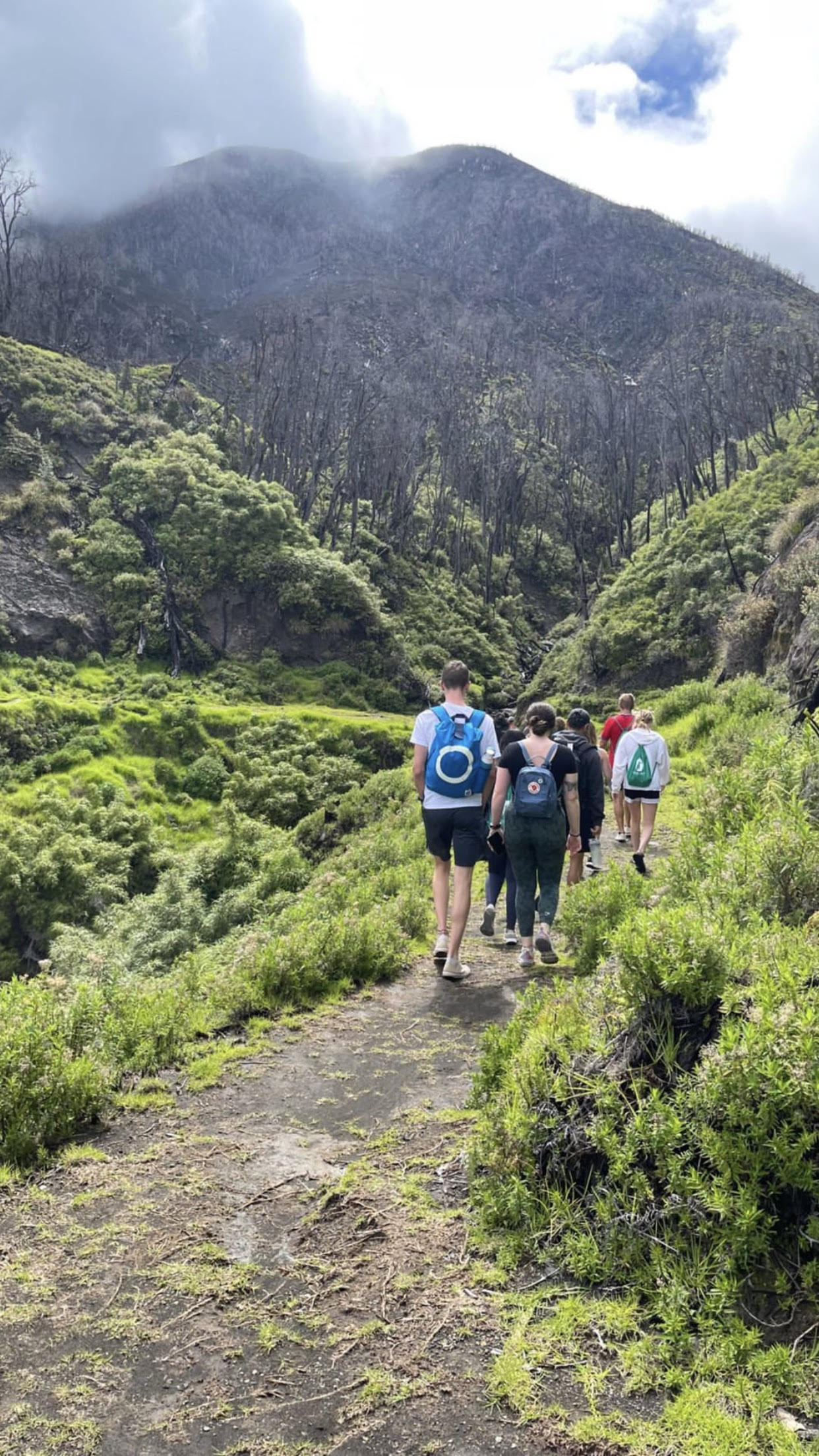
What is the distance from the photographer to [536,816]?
23.7 ft

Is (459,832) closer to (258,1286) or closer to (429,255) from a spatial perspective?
(258,1286)

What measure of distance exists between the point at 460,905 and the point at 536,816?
1.02 m

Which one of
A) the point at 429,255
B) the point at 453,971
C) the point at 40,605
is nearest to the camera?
the point at 453,971

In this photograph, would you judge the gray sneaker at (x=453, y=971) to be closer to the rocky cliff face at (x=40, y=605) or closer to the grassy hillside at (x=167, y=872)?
the grassy hillside at (x=167, y=872)

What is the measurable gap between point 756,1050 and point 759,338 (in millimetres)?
124721

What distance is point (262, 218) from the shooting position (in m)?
166

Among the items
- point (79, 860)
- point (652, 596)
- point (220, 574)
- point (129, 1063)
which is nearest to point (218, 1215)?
point (129, 1063)

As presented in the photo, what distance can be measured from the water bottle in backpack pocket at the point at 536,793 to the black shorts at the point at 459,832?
38cm

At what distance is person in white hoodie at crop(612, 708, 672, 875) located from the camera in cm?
1052

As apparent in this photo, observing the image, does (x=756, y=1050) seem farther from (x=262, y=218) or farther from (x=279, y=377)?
(x=262, y=218)

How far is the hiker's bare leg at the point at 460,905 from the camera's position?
7141 millimetres

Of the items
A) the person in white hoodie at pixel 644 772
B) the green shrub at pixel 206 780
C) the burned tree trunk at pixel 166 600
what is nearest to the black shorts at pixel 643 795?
the person in white hoodie at pixel 644 772

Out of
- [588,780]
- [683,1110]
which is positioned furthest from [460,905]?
[683,1110]

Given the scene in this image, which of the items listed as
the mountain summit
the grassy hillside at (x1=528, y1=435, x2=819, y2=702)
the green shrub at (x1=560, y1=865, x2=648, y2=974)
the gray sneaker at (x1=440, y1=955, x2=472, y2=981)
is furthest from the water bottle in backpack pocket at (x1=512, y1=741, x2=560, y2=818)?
the mountain summit
